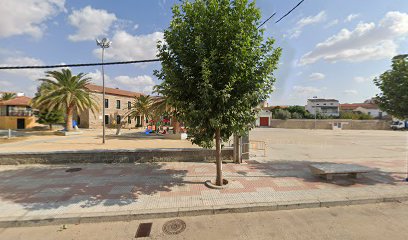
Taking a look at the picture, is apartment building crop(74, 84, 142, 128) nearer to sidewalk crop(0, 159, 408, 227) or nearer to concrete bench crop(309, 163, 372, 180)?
sidewalk crop(0, 159, 408, 227)

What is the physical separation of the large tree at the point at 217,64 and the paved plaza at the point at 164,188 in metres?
1.93

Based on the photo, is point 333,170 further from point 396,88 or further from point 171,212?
point 171,212

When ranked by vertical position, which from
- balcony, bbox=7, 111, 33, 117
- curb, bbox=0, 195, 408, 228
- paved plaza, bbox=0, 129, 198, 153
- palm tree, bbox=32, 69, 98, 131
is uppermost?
palm tree, bbox=32, 69, 98, 131

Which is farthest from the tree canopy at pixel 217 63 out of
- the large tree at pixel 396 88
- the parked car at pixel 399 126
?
the parked car at pixel 399 126

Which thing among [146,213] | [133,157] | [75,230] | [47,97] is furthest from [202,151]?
[47,97]

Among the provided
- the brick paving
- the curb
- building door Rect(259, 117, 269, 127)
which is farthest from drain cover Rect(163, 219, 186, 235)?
building door Rect(259, 117, 269, 127)

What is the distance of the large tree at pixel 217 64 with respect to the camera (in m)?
5.36

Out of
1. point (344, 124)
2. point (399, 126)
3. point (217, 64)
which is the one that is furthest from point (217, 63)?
point (399, 126)

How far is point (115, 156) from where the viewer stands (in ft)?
30.3

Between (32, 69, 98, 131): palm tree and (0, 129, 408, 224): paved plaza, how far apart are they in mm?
14552

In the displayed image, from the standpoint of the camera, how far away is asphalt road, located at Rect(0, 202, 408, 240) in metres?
4.03

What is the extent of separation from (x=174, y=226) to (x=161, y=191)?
178 cm

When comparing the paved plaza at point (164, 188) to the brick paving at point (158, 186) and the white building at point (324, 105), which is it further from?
the white building at point (324, 105)

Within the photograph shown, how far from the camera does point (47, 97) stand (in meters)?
21.0
